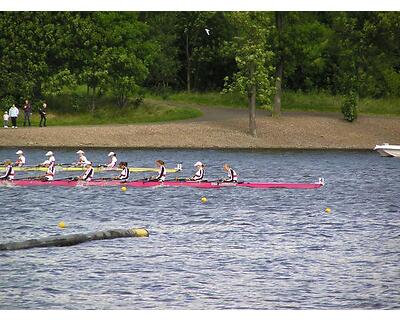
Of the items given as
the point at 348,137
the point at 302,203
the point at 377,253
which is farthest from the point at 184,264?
the point at 348,137

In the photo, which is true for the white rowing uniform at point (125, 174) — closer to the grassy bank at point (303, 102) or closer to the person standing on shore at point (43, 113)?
the grassy bank at point (303, 102)

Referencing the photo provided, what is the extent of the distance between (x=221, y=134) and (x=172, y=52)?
4193mm

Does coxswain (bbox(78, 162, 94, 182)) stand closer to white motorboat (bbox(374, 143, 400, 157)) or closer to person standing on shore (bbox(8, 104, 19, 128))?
white motorboat (bbox(374, 143, 400, 157))

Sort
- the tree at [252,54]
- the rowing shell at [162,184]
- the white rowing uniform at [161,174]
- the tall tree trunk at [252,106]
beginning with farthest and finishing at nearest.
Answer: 1. the tree at [252,54]
2. the tall tree trunk at [252,106]
3. the rowing shell at [162,184]
4. the white rowing uniform at [161,174]

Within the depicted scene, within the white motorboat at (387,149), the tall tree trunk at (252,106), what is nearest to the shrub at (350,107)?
the white motorboat at (387,149)

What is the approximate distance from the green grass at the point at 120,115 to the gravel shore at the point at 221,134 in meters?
0.44

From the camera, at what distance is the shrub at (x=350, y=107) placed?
41.2m

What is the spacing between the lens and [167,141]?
168ft

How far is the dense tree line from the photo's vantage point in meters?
48.7

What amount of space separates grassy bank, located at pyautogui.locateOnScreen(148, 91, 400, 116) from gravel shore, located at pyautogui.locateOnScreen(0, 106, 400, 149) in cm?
41

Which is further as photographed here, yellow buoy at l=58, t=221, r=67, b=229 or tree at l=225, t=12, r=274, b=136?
tree at l=225, t=12, r=274, b=136

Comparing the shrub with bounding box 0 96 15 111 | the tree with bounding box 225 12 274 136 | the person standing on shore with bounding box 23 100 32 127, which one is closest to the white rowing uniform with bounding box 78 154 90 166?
the person standing on shore with bounding box 23 100 32 127

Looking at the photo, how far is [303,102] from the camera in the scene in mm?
47656
